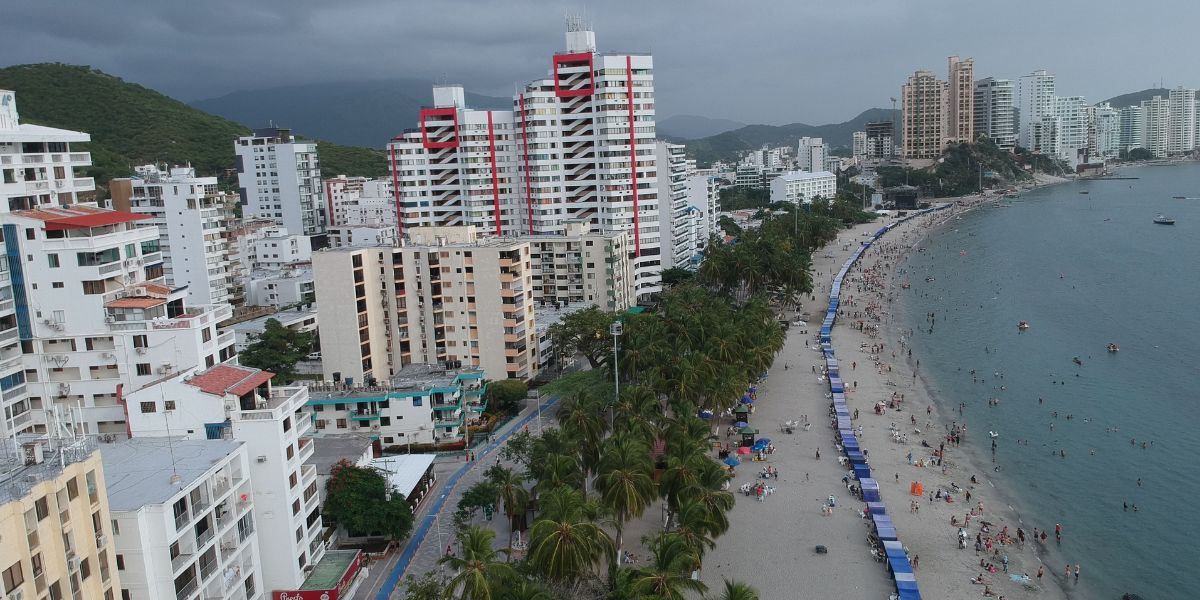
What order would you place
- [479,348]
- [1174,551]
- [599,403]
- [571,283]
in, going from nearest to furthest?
[1174,551] < [599,403] < [479,348] < [571,283]

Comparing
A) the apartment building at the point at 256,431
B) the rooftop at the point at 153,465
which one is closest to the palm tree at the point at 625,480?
the apartment building at the point at 256,431

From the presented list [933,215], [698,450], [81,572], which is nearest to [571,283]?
[698,450]

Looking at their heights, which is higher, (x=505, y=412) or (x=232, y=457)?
(x=232, y=457)

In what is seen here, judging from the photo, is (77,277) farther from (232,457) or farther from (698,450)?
(698,450)

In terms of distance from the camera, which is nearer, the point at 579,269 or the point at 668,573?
the point at 668,573

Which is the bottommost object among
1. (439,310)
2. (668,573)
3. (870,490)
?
(870,490)

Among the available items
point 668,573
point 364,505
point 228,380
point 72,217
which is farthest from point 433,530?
point 72,217

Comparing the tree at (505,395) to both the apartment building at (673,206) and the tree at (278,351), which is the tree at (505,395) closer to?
the tree at (278,351)

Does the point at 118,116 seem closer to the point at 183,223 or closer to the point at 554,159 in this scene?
the point at 183,223
